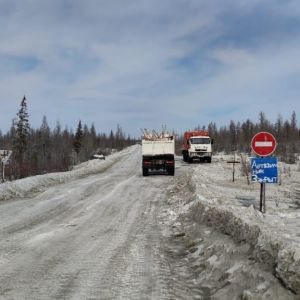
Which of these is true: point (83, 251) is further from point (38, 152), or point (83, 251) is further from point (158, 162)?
point (38, 152)

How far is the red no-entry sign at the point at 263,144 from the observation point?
1330 cm

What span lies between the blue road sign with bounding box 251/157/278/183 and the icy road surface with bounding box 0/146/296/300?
2.24m

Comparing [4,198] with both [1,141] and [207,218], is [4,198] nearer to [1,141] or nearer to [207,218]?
[207,218]

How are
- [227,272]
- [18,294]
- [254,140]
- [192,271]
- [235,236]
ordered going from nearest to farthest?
[18,294] < [227,272] < [192,271] < [235,236] < [254,140]

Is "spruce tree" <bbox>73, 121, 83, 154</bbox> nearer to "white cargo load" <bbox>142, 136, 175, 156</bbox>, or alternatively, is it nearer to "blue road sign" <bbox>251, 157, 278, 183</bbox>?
"white cargo load" <bbox>142, 136, 175, 156</bbox>

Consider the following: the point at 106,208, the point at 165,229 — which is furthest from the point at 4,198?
the point at 165,229

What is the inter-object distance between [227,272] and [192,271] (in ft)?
3.41

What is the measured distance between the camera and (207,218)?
12.2 metres

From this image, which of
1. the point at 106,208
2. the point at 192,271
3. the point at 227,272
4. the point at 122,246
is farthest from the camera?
the point at 106,208

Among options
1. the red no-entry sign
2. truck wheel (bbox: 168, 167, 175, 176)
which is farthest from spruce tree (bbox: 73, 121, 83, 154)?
the red no-entry sign

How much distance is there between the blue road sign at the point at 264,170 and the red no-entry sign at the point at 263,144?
0.66ft

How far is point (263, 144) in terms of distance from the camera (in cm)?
1334

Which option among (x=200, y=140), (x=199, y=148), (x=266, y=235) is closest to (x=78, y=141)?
(x=200, y=140)

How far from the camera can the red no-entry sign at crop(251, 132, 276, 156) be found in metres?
13.3
